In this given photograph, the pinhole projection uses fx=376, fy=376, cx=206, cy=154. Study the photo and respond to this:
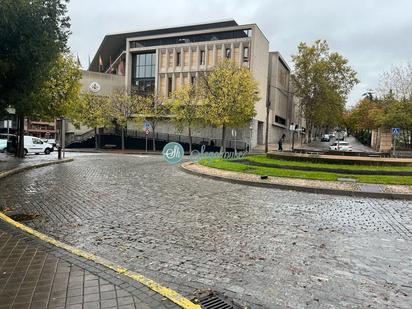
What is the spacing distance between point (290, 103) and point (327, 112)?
55.9 feet

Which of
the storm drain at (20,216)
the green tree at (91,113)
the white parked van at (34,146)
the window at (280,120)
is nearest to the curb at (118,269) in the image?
the storm drain at (20,216)

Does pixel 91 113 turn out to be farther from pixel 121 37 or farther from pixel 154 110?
pixel 121 37

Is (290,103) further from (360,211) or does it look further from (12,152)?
(360,211)

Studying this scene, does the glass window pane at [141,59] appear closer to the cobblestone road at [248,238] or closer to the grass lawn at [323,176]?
the grass lawn at [323,176]

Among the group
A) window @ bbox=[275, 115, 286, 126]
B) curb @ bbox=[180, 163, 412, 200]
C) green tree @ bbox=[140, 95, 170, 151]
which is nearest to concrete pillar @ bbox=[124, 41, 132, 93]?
green tree @ bbox=[140, 95, 170, 151]

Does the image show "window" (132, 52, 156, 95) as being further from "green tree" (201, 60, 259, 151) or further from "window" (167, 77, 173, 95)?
"green tree" (201, 60, 259, 151)

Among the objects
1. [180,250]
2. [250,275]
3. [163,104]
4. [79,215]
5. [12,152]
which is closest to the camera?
[250,275]

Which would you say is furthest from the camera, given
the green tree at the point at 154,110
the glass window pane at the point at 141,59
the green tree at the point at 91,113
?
the glass window pane at the point at 141,59

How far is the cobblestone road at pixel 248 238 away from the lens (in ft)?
14.8

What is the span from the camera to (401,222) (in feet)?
27.5

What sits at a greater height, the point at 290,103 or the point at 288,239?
the point at 290,103

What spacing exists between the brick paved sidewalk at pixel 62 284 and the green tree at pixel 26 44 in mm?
8311

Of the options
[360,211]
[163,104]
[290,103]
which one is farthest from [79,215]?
[290,103]

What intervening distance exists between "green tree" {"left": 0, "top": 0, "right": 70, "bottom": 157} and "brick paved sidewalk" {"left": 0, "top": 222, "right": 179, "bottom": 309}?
831 centimetres
